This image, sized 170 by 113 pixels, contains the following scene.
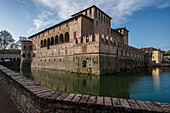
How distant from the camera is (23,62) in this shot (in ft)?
120

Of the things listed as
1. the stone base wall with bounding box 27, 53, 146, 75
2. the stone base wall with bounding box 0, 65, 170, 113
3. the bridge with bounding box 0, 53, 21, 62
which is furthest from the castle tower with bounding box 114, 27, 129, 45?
the bridge with bounding box 0, 53, 21, 62

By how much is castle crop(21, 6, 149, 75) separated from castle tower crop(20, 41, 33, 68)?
2.13ft

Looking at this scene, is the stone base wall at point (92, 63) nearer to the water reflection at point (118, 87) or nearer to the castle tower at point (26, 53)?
the water reflection at point (118, 87)

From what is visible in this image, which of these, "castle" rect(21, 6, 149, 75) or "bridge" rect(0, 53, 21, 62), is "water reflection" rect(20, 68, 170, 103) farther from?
"bridge" rect(0, 53, 21, 62)

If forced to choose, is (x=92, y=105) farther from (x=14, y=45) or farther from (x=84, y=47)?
(x=14, y=45)

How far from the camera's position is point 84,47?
59.5 ft

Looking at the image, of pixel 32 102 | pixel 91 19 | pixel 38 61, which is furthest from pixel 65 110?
pixel 38 61

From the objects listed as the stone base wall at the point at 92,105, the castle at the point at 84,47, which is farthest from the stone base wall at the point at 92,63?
the stone base wall at the point at 92,105

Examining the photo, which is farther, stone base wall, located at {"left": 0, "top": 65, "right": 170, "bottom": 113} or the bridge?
the bridge

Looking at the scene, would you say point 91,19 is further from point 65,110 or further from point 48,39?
point 65,110

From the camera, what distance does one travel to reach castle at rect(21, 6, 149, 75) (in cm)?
1670

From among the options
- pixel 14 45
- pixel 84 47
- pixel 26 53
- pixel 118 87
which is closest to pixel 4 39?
pixel 14 45

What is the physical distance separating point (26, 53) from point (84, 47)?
29.4m

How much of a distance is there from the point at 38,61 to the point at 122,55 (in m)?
27.4
